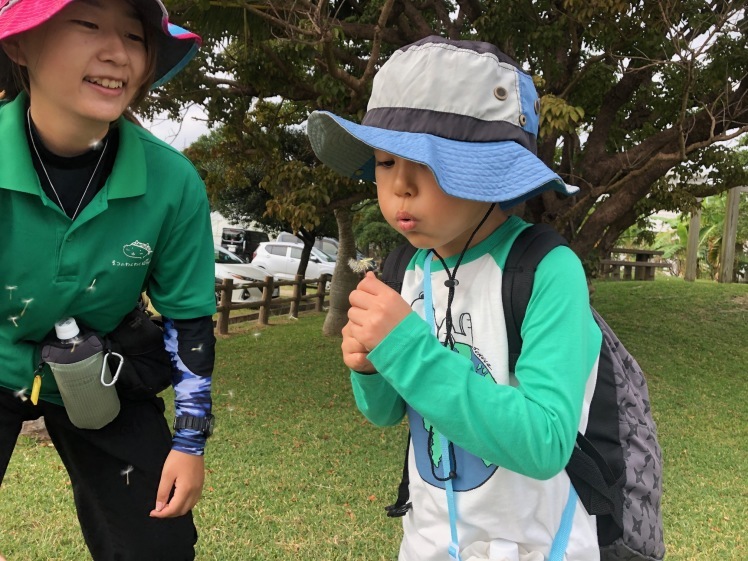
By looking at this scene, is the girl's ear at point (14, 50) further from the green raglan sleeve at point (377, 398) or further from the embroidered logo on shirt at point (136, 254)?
the green raglan sleeve at point (377, 398)

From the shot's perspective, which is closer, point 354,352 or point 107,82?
point 354,352

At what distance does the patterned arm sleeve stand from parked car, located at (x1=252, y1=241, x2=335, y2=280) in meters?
20.1

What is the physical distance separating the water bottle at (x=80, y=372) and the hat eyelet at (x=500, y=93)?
117 cm

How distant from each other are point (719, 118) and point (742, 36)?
2.51ft

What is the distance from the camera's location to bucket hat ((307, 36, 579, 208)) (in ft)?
3.79

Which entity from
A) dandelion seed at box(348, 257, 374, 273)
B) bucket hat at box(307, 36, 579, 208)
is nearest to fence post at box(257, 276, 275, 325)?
dandelion seed at box(348, 257, 374, 273)

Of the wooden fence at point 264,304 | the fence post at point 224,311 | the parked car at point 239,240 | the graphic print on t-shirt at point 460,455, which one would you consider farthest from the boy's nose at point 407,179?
the parked car at point 239,240

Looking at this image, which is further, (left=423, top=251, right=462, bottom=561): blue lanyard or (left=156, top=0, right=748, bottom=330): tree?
(left=156, top=0, right=748, bottom=330): tree

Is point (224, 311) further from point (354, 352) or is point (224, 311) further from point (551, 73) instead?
point (354, 352)

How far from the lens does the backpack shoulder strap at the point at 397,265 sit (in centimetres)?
150

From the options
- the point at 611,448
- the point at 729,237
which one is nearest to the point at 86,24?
the point at 611,448

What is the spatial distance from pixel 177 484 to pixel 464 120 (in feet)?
4.14

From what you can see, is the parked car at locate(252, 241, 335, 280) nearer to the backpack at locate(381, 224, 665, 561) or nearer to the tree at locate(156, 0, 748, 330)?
the tree at locate(156, 0, 748, 330)

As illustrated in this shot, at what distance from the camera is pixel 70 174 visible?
64.6 inches
